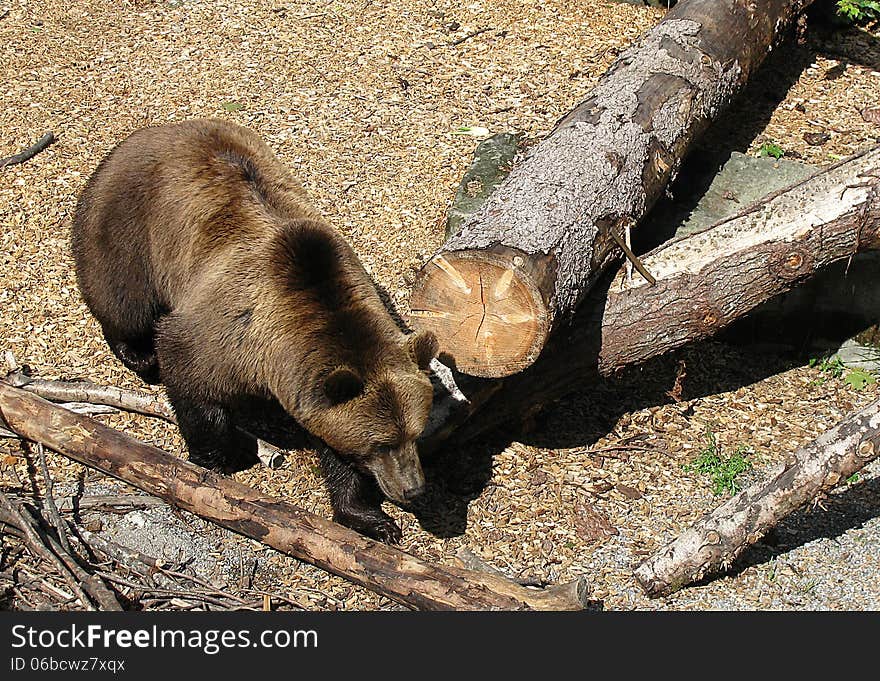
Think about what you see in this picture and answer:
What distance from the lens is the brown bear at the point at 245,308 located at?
4.81 metres

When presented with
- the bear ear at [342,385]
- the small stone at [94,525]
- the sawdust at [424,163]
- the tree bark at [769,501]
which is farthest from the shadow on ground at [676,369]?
the small stone at [94,525]

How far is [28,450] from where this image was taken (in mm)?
5969

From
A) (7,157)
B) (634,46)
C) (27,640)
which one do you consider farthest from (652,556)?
(7,157)

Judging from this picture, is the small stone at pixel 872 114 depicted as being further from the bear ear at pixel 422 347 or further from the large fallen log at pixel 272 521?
the large fallen log at pixel 272 521

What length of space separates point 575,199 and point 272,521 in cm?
251

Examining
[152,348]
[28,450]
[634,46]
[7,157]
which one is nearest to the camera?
[28,450]

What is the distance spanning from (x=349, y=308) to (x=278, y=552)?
57.5 inches

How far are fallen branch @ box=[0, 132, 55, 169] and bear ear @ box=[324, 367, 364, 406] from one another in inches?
206

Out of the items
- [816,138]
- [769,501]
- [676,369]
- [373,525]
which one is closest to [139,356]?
[373,525]

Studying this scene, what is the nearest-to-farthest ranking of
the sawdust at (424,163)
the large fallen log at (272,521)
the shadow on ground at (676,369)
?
the large fallen log at (272,521)
the sawdust at (424,163)
the shadow on ground at (676,369)

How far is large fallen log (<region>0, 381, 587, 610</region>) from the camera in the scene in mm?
4574

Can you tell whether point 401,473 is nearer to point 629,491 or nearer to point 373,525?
point 373,525

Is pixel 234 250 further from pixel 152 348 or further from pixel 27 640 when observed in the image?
pixel 27 640

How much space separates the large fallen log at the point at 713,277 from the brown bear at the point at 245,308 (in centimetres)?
88
